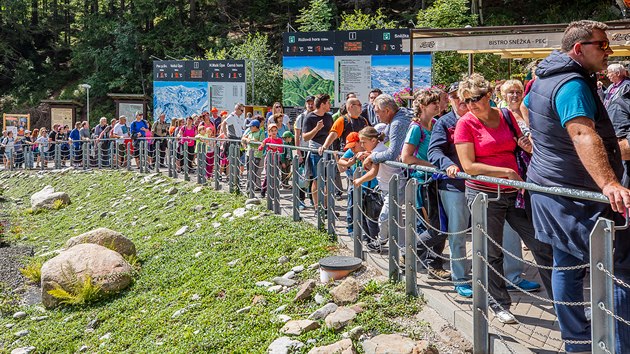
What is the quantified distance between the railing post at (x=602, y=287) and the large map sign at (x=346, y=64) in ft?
71.2

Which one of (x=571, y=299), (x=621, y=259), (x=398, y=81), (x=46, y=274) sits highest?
(x=398, y=81)

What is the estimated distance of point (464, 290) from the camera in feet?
19.2

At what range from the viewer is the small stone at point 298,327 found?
6285 millimetres

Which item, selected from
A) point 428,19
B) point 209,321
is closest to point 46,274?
point 209,321

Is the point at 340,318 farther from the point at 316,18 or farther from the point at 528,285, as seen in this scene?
the point at 316,18

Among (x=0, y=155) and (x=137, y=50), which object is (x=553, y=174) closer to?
(x=0, y=155)

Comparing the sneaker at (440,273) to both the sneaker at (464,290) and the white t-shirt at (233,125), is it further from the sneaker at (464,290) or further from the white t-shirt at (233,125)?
the white t-shirt at (233,125)

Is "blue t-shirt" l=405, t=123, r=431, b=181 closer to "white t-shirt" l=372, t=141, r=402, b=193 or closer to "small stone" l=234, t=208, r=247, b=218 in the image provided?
"white t-shirt" l=372, t=141, r=402, b=193

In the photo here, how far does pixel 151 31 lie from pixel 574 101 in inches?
1923

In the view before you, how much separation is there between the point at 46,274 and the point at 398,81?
17.7m

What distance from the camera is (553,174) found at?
417cm

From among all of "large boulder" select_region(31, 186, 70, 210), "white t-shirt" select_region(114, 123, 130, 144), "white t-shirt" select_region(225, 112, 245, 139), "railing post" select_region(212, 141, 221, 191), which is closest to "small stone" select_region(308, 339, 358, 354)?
"railing post" select_region(212, 141, 221, 191)

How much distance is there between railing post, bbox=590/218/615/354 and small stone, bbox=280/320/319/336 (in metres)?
3.15

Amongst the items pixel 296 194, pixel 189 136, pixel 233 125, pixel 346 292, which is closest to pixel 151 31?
pixel 189 136
